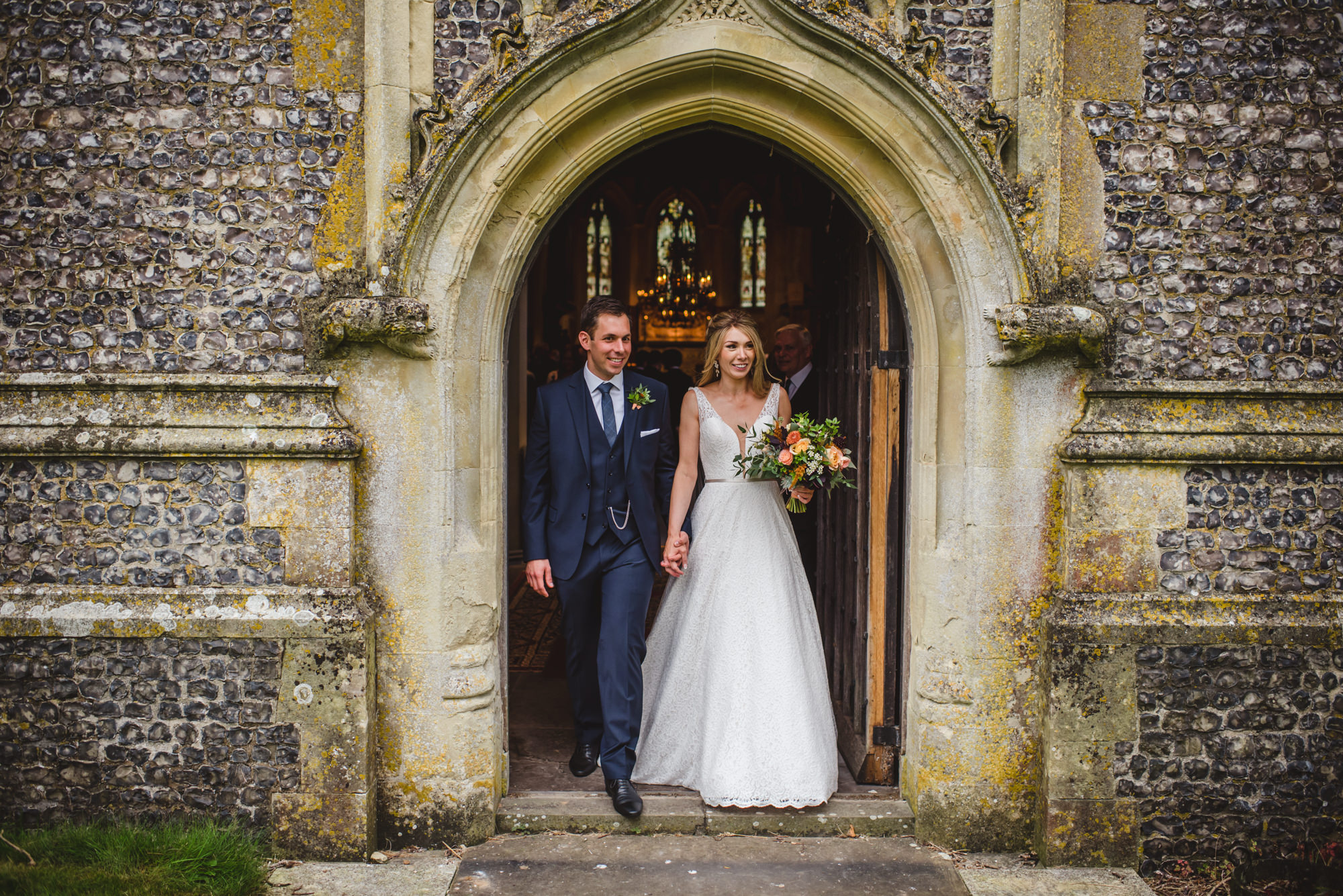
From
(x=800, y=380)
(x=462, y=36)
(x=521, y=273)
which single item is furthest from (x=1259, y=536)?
(x=462, y=36)

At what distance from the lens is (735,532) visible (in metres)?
4.40

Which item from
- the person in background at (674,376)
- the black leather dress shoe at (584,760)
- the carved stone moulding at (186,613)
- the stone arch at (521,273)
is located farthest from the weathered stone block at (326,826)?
the person in background at (674,376)

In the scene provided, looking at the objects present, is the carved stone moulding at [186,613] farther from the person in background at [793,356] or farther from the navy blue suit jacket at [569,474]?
the person in background at [793,356]

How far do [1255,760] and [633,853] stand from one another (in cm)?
275

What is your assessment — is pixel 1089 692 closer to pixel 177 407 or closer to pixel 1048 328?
pixel 1048 328

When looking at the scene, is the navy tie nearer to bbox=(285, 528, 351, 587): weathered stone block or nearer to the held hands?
the held hands

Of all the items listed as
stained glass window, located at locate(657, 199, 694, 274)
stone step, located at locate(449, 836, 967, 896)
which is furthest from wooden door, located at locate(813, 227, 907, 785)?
stained glass window, located at locate(657, 199, 694, 274)

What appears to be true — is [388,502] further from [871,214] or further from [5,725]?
[871,214]

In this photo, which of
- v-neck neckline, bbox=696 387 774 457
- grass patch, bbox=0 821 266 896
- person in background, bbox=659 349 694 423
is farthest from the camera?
person in background, bbox=659 349 694 423

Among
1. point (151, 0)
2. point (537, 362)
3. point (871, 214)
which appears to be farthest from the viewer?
point (537, 362)

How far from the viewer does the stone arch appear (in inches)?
153

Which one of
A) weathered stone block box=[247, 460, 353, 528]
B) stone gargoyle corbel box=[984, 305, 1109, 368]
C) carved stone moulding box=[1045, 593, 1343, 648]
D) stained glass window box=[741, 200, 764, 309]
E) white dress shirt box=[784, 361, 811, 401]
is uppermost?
stained glass window box=[741, 200, 764, 309]

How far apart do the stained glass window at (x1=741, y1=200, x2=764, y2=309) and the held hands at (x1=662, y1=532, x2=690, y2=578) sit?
1438cm

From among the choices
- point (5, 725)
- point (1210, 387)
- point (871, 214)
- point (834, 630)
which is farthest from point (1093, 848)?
point (5, 725)
